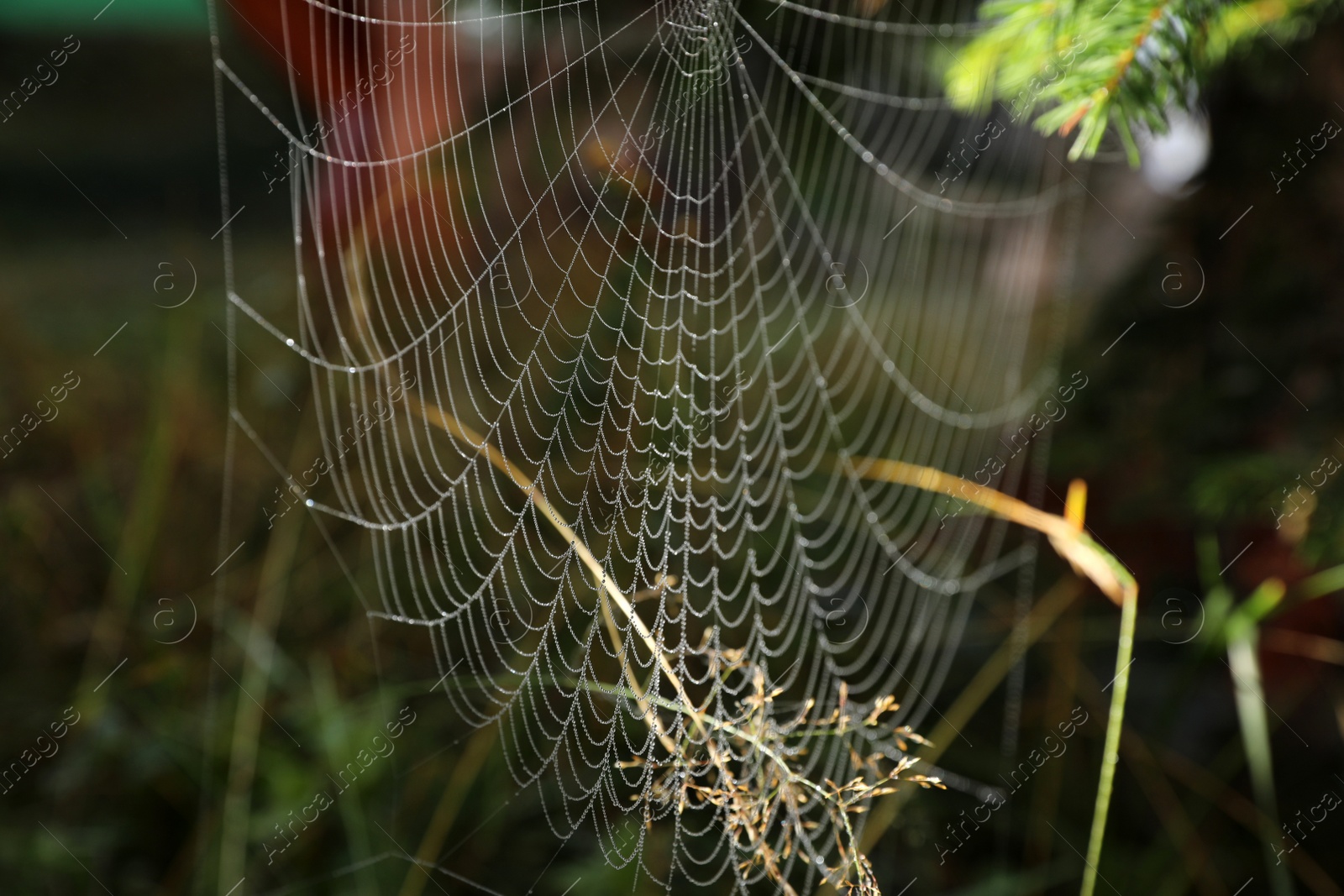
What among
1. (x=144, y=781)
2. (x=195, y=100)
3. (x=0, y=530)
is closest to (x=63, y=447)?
(x=0, y=530)

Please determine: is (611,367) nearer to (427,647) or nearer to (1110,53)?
(427,647)

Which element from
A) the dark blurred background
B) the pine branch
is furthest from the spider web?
the pine branch

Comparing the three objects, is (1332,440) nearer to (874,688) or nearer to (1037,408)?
(1037,408)

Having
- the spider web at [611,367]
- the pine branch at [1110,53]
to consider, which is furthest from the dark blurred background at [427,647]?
the pine branch at [1110,53]

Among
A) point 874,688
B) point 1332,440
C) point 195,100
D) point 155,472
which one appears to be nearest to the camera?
point 1332,440

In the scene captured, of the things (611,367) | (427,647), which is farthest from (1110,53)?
(427,647)
